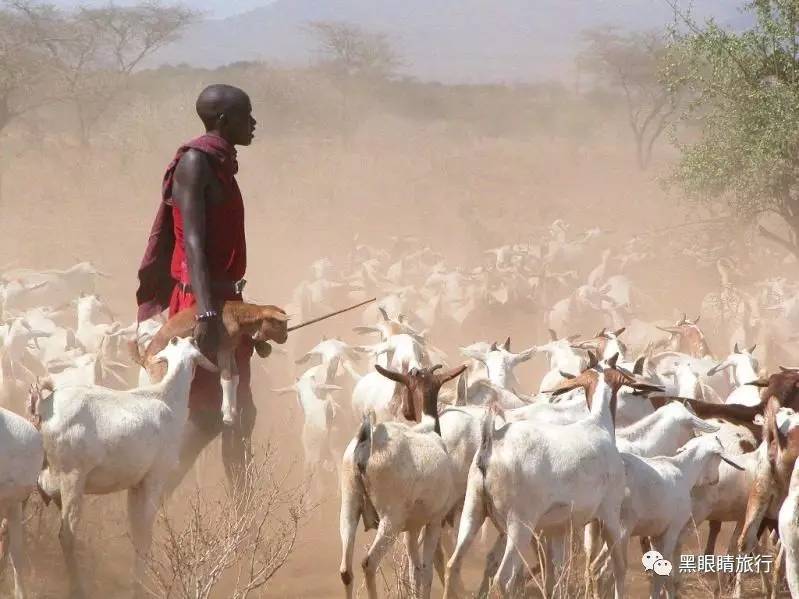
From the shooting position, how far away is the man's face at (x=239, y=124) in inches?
299

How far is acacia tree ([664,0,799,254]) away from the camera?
18.3m

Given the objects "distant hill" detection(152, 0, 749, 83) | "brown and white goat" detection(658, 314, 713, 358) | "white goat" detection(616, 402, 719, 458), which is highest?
"white goat" detection(616, 402, 719, 458)

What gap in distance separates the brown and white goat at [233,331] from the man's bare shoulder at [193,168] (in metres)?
0.72

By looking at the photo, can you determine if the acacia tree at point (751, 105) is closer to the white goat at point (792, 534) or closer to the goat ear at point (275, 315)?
the white goat at point (792, 534)

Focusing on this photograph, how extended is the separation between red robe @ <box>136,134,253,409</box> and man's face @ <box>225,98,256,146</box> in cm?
8

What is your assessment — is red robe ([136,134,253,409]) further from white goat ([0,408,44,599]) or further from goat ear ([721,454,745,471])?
goat ear ([721,454,745,471])

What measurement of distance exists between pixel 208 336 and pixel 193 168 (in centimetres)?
94

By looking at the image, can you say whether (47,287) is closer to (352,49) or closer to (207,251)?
(207,251)

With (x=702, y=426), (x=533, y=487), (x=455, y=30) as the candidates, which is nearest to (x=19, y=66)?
(x=702, y=426)

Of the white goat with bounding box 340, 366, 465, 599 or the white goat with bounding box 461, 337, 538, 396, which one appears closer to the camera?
the white goat with bounding box 340, 366, 465, 599

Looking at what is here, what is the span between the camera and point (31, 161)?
3816 centimetres

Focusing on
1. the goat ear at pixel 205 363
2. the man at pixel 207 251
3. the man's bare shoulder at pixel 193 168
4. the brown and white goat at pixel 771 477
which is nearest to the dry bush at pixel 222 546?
the man at pixel 207 251

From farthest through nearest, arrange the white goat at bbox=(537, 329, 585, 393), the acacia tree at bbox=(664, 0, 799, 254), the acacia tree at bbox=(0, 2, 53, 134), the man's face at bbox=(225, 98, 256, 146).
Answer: the acacia tree at bbox=(0, 2, 53, 134)
the acacia tree at bbox=(664, 0, 799, 254)
the white goat at bbox=(537, 329, 585, 393)
the man's face at bbox=(225, 98, 256, 146)

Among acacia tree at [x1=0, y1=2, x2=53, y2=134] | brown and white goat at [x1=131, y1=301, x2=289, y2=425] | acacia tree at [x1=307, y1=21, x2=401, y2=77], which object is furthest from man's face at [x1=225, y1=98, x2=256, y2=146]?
acacia tree at [x1=307, y1=21, x2=401, y2=77]
